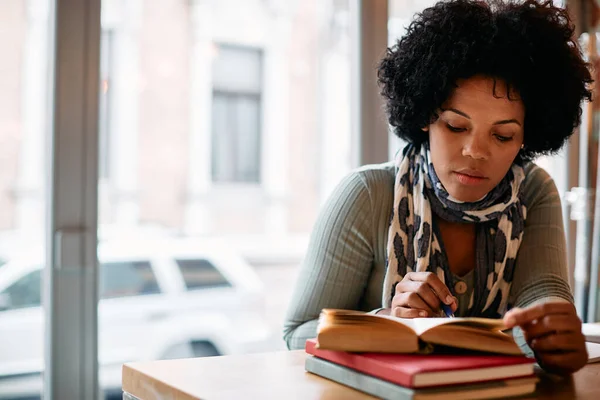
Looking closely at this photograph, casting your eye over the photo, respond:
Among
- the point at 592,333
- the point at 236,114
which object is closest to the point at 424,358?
the point at 592,333

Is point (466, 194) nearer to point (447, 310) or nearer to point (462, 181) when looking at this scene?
point (462, 181)

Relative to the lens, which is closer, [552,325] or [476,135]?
[552,325]

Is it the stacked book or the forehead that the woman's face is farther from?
the stacked book

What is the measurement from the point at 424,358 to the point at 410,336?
0.03 m

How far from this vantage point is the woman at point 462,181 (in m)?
1.33

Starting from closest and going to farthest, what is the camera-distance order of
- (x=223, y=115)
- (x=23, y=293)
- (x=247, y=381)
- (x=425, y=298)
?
(x=247, y=381)
(x=425, y=298)
(x=23, y=293)
(x=223, y=115)

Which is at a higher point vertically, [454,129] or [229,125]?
[229,125]

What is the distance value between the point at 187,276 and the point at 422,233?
2.56 m

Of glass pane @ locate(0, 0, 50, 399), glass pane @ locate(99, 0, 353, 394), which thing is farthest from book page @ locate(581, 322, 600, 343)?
glass pane @ locate(99, 0, 353, 394)

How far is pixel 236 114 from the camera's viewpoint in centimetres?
→ 697

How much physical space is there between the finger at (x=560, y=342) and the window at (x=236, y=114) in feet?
19.5

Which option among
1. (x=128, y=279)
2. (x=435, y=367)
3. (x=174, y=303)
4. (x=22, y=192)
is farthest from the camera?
(x=22, y=192)

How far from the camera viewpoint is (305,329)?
4.36 ft

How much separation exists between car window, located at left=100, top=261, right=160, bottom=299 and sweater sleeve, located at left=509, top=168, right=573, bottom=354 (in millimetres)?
2437
